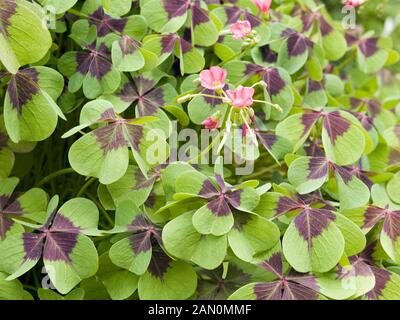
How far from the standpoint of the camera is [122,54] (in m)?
0.85

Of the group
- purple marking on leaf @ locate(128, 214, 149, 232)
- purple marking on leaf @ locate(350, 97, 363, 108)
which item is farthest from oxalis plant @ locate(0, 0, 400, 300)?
purple marking on leaf @ locate(350, 97, 363, 108)

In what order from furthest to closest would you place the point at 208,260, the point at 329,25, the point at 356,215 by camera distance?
the point at 329,25 < the point at 356,215 < the point at 208,260

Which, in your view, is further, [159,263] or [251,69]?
[251,69]

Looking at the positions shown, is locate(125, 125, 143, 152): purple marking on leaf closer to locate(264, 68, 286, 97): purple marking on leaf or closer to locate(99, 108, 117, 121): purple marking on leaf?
locate(99, 108, 117, 121): purple marking on leaf

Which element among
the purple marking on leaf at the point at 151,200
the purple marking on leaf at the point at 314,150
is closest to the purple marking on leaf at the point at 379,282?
the purple marking on leaf at the point at 314,150

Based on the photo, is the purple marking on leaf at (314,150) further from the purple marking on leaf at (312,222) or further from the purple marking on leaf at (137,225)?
the purple marking on leaf at (137,225)

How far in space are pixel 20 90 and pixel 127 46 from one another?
162 millimetres

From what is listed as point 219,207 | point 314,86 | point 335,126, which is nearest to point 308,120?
point 335,126

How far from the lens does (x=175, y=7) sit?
36.3 inches

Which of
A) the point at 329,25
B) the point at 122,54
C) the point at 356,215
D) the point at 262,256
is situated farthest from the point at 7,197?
the point at 329,25

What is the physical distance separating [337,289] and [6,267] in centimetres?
41

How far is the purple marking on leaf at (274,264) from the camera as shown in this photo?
761 millimetres

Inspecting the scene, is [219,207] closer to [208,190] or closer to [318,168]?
[208,190]
